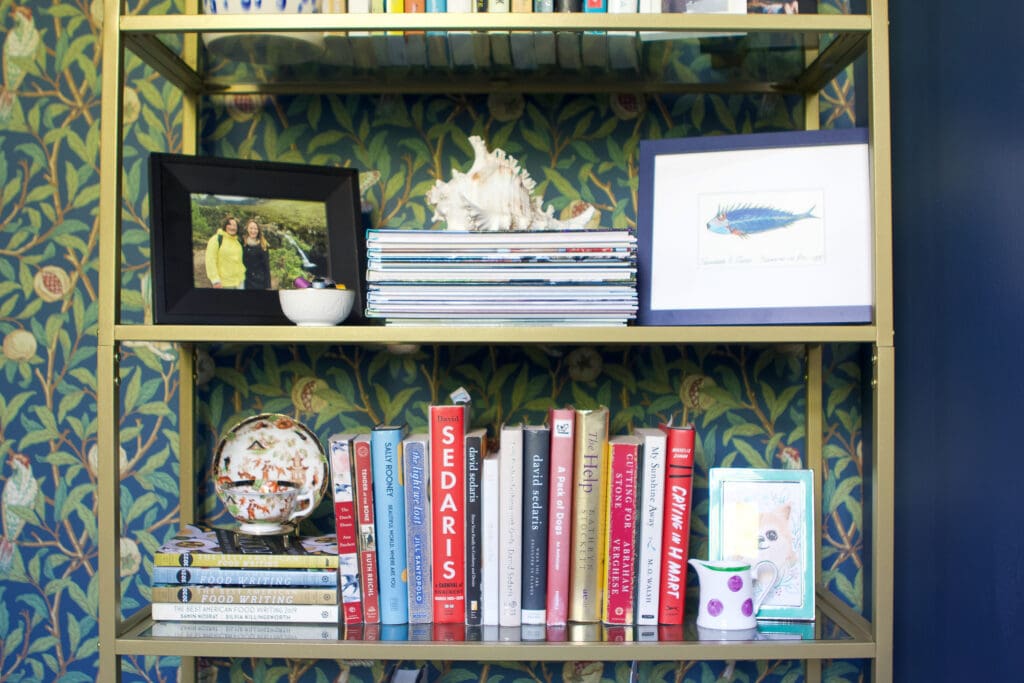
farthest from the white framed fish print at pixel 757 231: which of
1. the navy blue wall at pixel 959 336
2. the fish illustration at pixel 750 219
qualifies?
the navy blue wall at pixel 959 336

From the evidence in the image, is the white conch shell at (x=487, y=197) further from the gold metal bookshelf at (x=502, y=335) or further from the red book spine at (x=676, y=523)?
the red book spine at (x=676, y=523)

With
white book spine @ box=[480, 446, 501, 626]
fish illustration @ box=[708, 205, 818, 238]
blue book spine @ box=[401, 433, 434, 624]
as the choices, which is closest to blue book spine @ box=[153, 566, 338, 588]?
blue book spine @ box=[401, 433, 434, 624]

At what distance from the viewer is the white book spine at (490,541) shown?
4.27 feet

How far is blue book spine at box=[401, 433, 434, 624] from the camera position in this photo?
131 centimetres

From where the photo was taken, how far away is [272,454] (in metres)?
1.46

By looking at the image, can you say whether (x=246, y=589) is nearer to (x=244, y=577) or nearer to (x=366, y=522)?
(x=244, y=577)

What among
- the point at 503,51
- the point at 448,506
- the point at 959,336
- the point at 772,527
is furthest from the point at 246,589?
the point at 959,336

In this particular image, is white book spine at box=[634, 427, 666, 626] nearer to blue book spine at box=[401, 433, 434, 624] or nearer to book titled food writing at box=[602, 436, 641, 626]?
book titled food writing at box=[602, 436, 641, 626]

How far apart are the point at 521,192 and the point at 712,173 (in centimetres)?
27

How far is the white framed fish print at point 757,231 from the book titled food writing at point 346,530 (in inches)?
18.7

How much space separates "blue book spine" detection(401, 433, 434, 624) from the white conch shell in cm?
33

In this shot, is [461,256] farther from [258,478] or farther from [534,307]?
[258,478]

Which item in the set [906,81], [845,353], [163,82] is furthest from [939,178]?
[163,82]

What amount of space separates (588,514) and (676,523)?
0.13 metres
